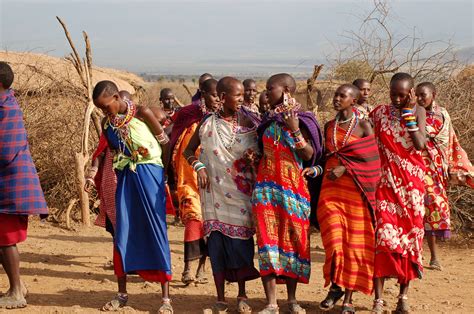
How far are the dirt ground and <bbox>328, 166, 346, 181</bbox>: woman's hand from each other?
122 centimetres

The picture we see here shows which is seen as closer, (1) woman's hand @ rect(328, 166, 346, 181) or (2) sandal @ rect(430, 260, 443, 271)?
(1) woman's hand @ rect(328, 166, 346, 181)

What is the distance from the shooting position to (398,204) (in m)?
6.16

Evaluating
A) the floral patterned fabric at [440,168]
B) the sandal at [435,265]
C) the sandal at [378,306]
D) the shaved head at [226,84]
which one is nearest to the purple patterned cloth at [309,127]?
the shaved head at [226,84]

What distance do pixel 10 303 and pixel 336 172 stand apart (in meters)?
2.84

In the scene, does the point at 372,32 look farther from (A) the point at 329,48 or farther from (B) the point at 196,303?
(B) the point at 196,303

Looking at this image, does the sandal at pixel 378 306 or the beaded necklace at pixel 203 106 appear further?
the beaded necklace at pixel 203 106

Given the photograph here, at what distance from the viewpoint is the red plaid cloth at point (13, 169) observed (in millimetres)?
6039

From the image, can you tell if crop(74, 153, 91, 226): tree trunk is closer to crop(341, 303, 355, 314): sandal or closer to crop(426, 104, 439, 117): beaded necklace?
crop(426, 104, 439, 117): beaded necklace

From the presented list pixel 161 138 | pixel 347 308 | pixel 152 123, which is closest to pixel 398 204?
pixel 347 308

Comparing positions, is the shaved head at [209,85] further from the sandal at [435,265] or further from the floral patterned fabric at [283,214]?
the sandal at [435,265]

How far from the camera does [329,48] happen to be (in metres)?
11.3

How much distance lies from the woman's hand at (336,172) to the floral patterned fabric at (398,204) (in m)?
0.51

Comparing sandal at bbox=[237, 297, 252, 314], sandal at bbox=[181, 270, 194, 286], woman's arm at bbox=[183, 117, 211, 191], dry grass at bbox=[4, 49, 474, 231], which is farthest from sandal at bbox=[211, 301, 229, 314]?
dry grass at bbox=[4, 49, 474, 231]

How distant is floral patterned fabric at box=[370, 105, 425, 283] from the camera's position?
6.03m
